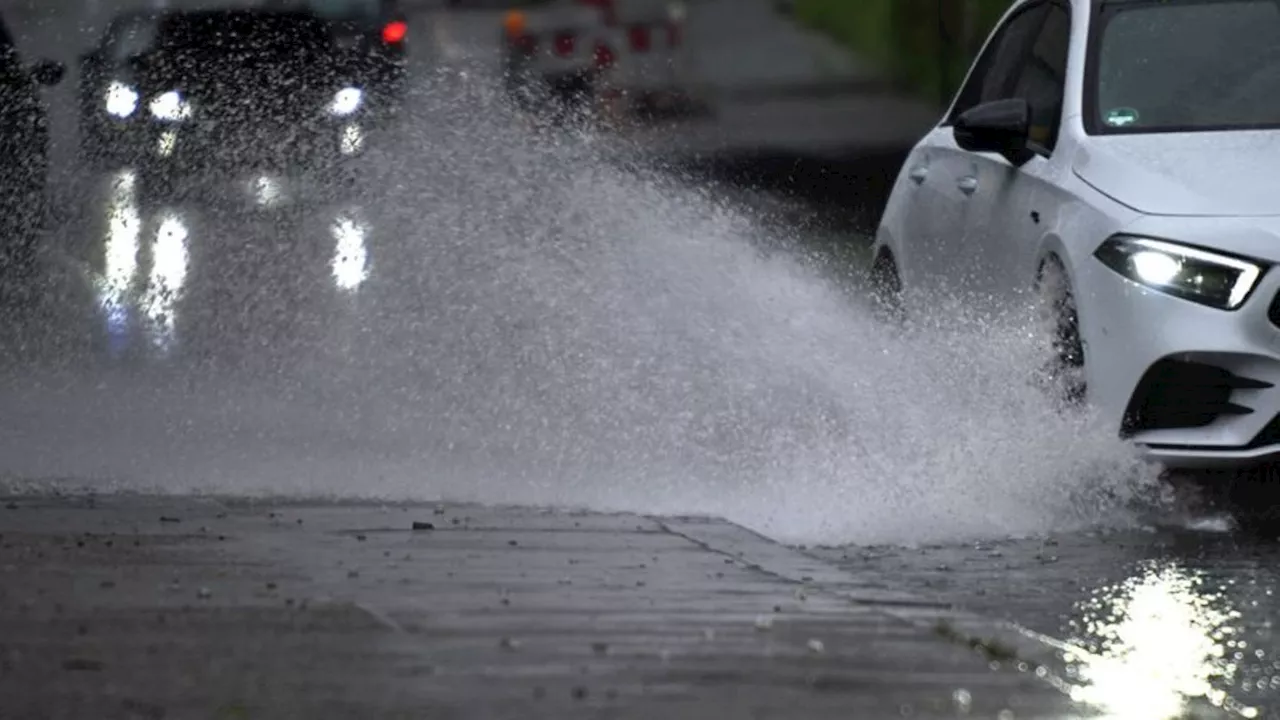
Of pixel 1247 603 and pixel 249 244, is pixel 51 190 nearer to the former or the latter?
pixel 249 244

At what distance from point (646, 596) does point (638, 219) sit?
21.8 feet

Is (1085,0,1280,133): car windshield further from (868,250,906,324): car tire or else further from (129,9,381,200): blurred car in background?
(129,9,381,200): blurred car in background

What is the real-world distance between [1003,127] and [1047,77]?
47 cm

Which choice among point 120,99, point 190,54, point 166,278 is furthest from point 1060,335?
point 190,54

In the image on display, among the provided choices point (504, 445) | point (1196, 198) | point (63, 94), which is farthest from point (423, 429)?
point (63, 94)

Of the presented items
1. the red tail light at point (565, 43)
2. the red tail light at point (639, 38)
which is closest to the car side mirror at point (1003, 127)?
the red tail light at point (565, 43)

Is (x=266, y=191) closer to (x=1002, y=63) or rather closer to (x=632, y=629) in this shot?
(x=1002, y=63)

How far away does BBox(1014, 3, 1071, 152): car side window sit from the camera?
9.51 meters

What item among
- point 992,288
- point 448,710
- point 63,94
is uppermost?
point 63,94

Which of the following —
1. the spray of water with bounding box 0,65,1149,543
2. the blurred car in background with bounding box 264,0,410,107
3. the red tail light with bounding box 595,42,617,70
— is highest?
the red tail light with bounding box 595,42,617,70

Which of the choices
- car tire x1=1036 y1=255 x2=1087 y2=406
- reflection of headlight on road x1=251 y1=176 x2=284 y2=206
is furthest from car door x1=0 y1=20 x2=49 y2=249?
car tire x1=1036 y1=255 x2=1087 y2=406

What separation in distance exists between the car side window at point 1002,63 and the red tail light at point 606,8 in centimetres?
1322

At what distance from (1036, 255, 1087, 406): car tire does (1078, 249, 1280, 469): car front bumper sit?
16 centimetres

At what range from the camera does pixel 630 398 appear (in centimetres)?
1014
